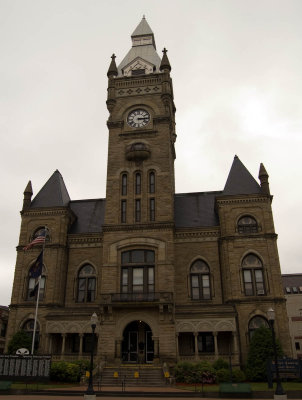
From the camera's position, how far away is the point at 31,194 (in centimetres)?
4709

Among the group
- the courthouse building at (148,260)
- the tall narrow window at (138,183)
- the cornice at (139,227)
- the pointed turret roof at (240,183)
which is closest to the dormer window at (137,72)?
the courthouse building at (148,260)

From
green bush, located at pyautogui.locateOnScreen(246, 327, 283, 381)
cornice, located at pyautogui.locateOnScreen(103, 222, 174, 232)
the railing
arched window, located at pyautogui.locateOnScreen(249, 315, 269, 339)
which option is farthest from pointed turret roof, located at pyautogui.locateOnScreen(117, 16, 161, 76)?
green bush, located at pyautogui.locateOnScreen(246, 327, 283, 381)

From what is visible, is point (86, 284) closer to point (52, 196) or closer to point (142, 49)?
point (52, 196)

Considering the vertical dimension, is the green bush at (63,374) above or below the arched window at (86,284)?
below

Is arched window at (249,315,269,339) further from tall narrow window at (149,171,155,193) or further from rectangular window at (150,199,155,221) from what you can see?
tall narrow window at (149,171,155,193)

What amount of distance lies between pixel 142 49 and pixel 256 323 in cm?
3848

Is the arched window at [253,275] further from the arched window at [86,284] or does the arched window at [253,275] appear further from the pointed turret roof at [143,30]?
the pointed turret roof at [143,30]

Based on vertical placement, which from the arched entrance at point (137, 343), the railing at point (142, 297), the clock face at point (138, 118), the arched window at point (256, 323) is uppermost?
the clock face at point (138, 118)

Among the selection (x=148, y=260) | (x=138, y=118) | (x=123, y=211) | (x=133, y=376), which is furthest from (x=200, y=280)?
(x=138, y=118)

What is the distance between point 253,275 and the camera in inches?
1523

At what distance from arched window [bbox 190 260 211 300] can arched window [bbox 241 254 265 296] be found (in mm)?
3777

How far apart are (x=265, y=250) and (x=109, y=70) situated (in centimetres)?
2910

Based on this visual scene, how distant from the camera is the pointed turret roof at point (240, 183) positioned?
42219 millimetres

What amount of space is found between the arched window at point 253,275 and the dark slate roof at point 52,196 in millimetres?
20824
